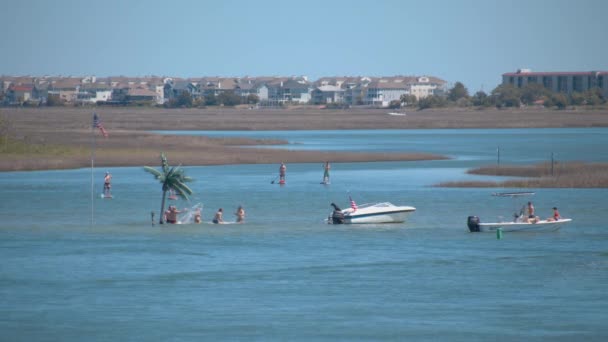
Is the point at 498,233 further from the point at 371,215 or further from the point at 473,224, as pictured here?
the point at 371,215

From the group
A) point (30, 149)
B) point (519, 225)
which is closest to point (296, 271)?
point (519, 225)

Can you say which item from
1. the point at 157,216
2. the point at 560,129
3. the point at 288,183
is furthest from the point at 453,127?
the point at 157,216

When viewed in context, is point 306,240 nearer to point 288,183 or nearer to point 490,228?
point 490,228

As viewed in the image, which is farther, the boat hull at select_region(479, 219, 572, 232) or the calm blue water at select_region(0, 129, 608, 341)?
the boat hull at select_region(479, 219, 572, 232)

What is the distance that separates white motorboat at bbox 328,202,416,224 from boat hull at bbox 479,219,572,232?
175 inches

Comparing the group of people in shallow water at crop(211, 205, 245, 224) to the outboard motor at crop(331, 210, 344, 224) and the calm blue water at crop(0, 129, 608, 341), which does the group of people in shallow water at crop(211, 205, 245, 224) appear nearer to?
the calm blue water at crop(0, 129, 608, 341)

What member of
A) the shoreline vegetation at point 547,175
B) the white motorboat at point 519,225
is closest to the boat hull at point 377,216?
the white motorboat at point 519,225

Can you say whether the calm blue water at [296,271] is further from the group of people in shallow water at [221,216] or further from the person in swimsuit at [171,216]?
the person in swimsuit at [171,216]

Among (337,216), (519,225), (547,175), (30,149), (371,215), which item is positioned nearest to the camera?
(519,225)

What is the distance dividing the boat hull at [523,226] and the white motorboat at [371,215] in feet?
14.5

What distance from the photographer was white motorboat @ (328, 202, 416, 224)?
156ft

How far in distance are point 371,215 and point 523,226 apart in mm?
6616

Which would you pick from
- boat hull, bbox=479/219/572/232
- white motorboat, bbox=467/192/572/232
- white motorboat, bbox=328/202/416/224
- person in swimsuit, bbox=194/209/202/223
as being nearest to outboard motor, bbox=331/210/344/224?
white motorboat, bbox=328/202/416/224

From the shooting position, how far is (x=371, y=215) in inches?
1877
